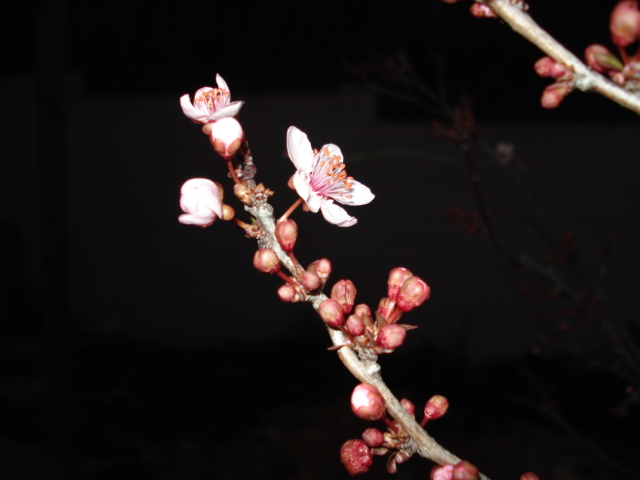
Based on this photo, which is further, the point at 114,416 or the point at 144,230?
the point at 144,230

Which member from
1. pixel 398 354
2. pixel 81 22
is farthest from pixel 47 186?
pixel 81 22

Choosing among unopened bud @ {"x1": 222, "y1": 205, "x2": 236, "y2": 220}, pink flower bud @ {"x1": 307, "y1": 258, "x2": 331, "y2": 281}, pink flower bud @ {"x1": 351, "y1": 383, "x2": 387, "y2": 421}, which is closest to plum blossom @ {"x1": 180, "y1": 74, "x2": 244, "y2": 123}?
unopened bud @ {"x1": 222, "y1": 205, "x2": 236, "y2": 220}

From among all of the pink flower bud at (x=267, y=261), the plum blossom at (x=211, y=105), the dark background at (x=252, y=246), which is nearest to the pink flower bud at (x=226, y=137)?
the plum blossom at (x=211, y=105)

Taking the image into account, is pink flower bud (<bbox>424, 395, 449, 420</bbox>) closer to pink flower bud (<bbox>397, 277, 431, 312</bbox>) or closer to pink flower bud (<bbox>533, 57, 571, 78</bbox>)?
pink flower bud (<bbox>397, 277, 431, 312</bbox>)

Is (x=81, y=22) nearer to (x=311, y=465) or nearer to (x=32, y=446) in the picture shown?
(x=32, y=446)

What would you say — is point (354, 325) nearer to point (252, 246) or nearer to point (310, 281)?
point (310, 281)
